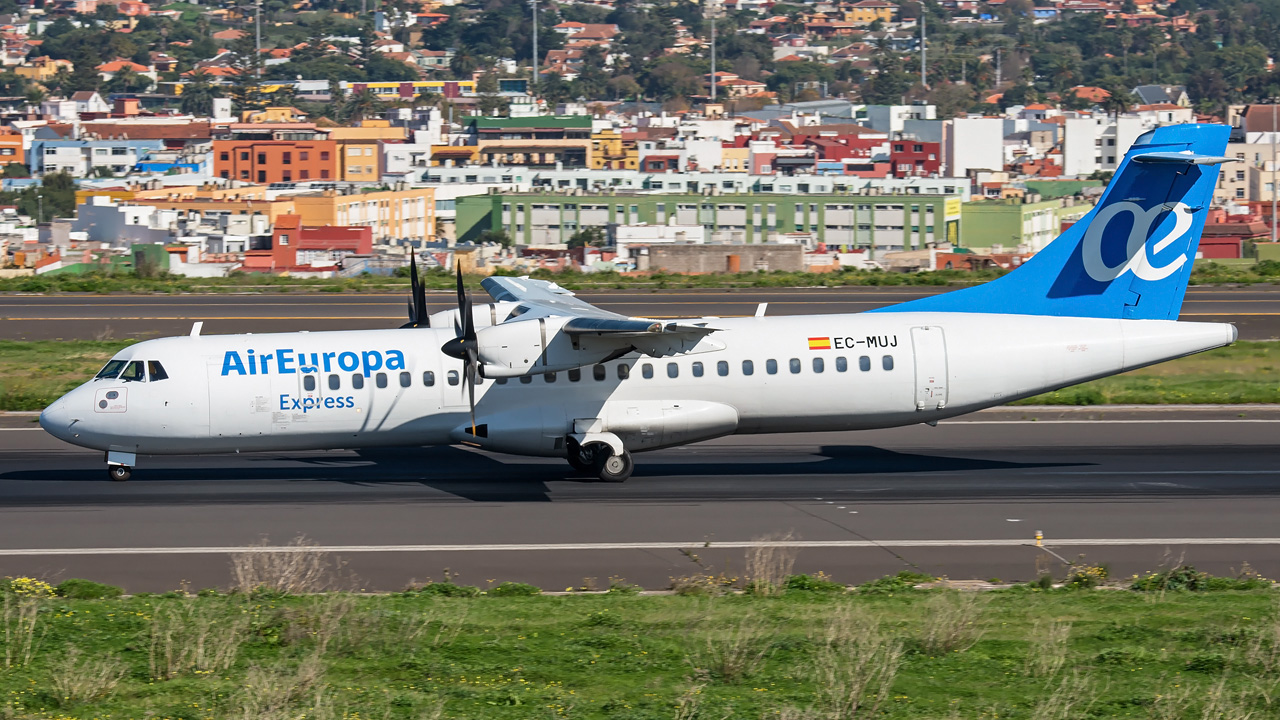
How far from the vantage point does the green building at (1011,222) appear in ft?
405

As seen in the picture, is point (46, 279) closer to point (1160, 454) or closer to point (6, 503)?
point (6, 503)

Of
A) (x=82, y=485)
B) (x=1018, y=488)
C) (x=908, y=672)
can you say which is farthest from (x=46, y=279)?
(x=908, y=672)

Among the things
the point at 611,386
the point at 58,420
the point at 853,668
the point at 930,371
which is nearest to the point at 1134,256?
the point at 930,371

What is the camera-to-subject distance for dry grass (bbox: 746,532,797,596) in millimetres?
17453

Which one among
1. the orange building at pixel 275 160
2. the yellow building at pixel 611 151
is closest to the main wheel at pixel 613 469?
the orange building at pixel 275 160

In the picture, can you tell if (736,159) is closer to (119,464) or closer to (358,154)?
(358,154)

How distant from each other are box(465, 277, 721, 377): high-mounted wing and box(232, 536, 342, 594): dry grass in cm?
440

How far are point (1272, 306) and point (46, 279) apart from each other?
43557mm

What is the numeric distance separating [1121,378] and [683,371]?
49.8 feet

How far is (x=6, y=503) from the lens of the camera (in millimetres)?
22953

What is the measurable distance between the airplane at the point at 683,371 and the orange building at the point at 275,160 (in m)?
152

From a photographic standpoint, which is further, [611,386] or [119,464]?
[611,386]

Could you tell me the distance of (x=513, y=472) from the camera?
25.9 meters

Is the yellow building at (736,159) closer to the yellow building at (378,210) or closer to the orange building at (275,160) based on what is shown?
the orange building at (275,160)
